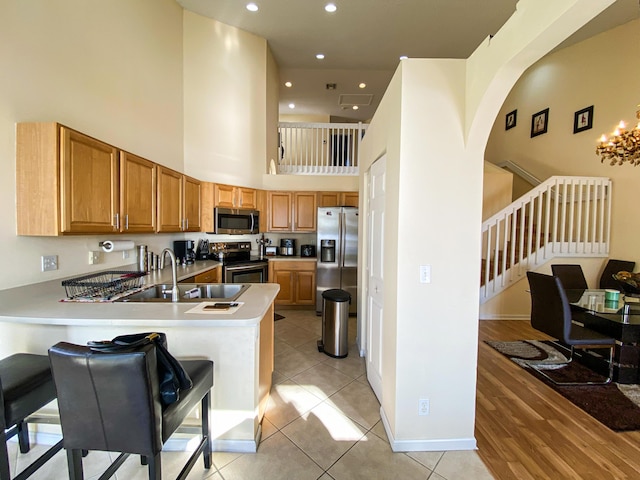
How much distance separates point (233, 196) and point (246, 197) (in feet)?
0.85

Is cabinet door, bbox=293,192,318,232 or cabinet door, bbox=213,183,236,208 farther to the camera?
cabinet door, bbox=293,192,318,232

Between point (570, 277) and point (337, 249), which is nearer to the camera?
point (570, 277)

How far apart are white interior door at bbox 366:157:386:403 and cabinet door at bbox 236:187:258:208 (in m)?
2.50

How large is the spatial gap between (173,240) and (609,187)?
667cm

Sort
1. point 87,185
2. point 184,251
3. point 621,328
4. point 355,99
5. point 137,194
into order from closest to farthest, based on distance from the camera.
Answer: point 87,185, point 621,328, point 137,194, point 184,251, point 355,99

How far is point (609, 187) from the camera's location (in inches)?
171

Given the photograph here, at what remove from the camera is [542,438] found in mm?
1954

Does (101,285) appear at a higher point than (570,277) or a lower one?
higher

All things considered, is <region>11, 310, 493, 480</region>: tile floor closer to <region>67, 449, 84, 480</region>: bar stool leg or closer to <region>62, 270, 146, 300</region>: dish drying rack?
<region>67, 449, 84, 480</region>: bar stool leg

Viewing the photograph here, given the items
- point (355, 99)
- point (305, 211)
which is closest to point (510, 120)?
point (355, 99)

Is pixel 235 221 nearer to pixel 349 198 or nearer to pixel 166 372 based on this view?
pixel 349 198

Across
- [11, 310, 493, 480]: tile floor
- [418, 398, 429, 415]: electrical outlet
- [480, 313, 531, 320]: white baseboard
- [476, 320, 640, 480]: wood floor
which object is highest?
[418, 398, 429, 415]: electrical outlet

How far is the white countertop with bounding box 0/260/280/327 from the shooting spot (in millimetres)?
1576

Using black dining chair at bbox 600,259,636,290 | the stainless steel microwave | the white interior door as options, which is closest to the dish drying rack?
the stainless steel microwave
